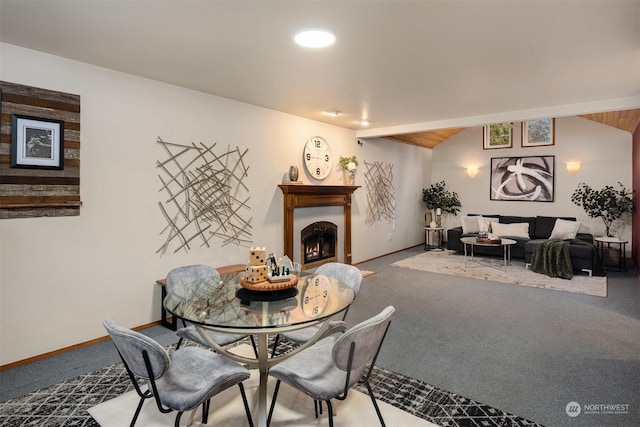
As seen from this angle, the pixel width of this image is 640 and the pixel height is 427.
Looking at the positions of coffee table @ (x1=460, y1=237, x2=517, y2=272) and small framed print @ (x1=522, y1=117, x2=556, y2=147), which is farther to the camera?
small framed print @ (x1=522, y1=117, x2=556, y2=147)

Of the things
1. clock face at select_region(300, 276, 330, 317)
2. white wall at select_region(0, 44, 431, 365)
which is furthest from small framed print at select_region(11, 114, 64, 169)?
clock face at select_region(300, 276, 330, 317)

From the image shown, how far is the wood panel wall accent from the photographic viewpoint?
265 centimetres

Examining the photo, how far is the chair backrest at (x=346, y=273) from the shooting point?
8.56ft

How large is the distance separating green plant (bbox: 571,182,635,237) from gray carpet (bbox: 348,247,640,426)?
177 cm

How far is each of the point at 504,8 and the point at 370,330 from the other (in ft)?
6.55

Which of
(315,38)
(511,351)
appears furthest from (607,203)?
(315,38)

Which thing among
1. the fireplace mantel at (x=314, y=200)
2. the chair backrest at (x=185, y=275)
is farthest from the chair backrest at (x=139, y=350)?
the fireplace mantel at (x=314, y=200)

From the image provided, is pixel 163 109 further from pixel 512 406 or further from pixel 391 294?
pixel 512 406

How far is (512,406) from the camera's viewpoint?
220 cm

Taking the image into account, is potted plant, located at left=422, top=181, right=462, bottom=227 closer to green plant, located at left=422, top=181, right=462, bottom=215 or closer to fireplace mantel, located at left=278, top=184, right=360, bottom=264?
green plant, located at left=422, top=181, right=462, bottom=215

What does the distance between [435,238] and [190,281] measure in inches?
267

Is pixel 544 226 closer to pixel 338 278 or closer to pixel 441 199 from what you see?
pixel 441 199

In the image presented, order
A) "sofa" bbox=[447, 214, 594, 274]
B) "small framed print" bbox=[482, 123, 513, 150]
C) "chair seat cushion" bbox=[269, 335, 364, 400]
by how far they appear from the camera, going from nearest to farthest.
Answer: "chair seat cushion" bbox=[269, 335, 364, 400]
"sofa" bbox=[447, 214, 594, 274]
"small framed print" bbox=[482, 123, 513, 150]

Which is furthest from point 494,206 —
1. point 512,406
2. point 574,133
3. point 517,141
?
point 512,406
